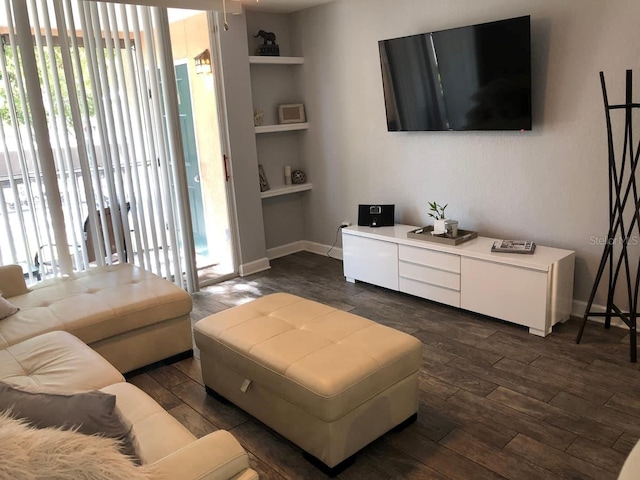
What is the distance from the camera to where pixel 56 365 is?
223 cm

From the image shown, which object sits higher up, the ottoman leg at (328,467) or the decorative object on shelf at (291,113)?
the decorative object on shelf at (291,113)

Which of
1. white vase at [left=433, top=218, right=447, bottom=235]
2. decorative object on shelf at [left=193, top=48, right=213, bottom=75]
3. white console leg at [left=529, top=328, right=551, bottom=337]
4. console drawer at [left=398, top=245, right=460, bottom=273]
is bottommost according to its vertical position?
white console leg at [left=529, top=328, right=551, bottom=337]

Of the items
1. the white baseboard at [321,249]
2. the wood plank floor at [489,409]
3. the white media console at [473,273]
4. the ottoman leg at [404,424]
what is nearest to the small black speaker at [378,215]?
the white media console at [473,273]

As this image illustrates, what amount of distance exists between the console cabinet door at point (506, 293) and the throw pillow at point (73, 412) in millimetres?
2578

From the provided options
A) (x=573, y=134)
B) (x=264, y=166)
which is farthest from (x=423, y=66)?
(x=264, y=166)

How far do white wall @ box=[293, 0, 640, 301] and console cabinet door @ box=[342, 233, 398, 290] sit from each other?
19.2 inches

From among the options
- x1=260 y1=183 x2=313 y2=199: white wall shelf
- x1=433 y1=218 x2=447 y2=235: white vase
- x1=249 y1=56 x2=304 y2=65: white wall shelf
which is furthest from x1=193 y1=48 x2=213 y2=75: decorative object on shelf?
x1=433 y1=218 x2=447 y2=235: white vase

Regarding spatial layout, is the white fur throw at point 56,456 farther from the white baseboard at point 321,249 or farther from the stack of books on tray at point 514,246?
the white baseboard at point 321,249

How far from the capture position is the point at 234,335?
2.46 m

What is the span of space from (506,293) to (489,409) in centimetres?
103

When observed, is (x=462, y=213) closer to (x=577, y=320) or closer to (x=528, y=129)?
(x=528, y=129)

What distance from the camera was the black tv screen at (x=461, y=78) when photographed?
336 centimetres

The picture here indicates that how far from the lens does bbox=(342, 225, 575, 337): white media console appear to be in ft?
10.6

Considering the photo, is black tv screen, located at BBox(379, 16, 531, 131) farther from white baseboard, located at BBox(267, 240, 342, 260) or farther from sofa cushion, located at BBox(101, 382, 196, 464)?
sofa cushion, located at BBox(101, 382, 196, 464)
